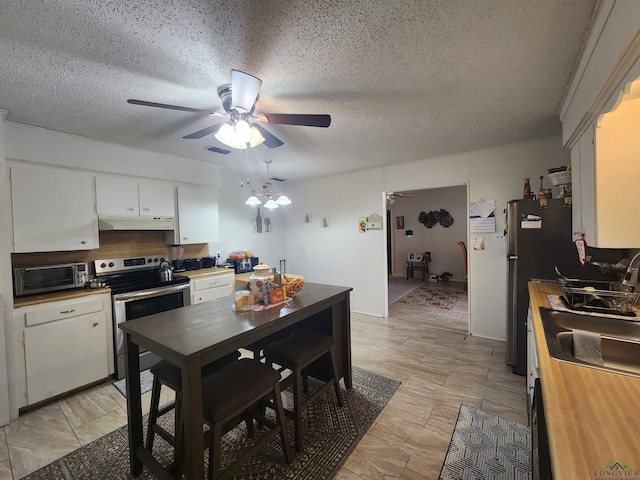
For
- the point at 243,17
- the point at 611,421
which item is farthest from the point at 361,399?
the point at 243,17

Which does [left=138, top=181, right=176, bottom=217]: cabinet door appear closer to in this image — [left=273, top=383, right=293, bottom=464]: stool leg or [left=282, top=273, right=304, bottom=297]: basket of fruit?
[left=282, top=273, right=304, bottom=297]: basket of fruit

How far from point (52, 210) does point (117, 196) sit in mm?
556

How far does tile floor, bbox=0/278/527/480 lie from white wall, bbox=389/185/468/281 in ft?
12.7

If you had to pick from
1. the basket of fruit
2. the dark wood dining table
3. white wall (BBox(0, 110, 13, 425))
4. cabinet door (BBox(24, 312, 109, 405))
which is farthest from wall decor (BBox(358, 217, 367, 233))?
white wall (BBox(0, 110, 13, 425))

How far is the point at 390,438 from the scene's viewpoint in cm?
186

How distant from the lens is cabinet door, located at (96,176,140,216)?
2.86 meters

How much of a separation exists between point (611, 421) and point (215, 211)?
404 cm

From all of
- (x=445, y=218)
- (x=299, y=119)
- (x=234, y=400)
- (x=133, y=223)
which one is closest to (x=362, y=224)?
(x=299, y=119)

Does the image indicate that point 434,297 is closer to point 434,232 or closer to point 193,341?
point 434,232

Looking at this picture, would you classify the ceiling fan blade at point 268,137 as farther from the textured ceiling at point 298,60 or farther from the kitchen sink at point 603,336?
the kitchen sink at point 603,336

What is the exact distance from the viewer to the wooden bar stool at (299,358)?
177cm

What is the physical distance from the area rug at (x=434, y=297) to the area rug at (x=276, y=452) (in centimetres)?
314

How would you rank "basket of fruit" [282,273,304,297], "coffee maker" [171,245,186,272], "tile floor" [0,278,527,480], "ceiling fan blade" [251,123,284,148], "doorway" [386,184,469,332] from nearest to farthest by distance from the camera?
"tile floor" [0,278,527,480] → "ceiling fan blade" [251,123,284,148] → "basket of fruit" [282,273,304,297] → "coffee maker" [171,245,186,272] → "doorway" [386,184,469,332]

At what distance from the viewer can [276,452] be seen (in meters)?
1.76
